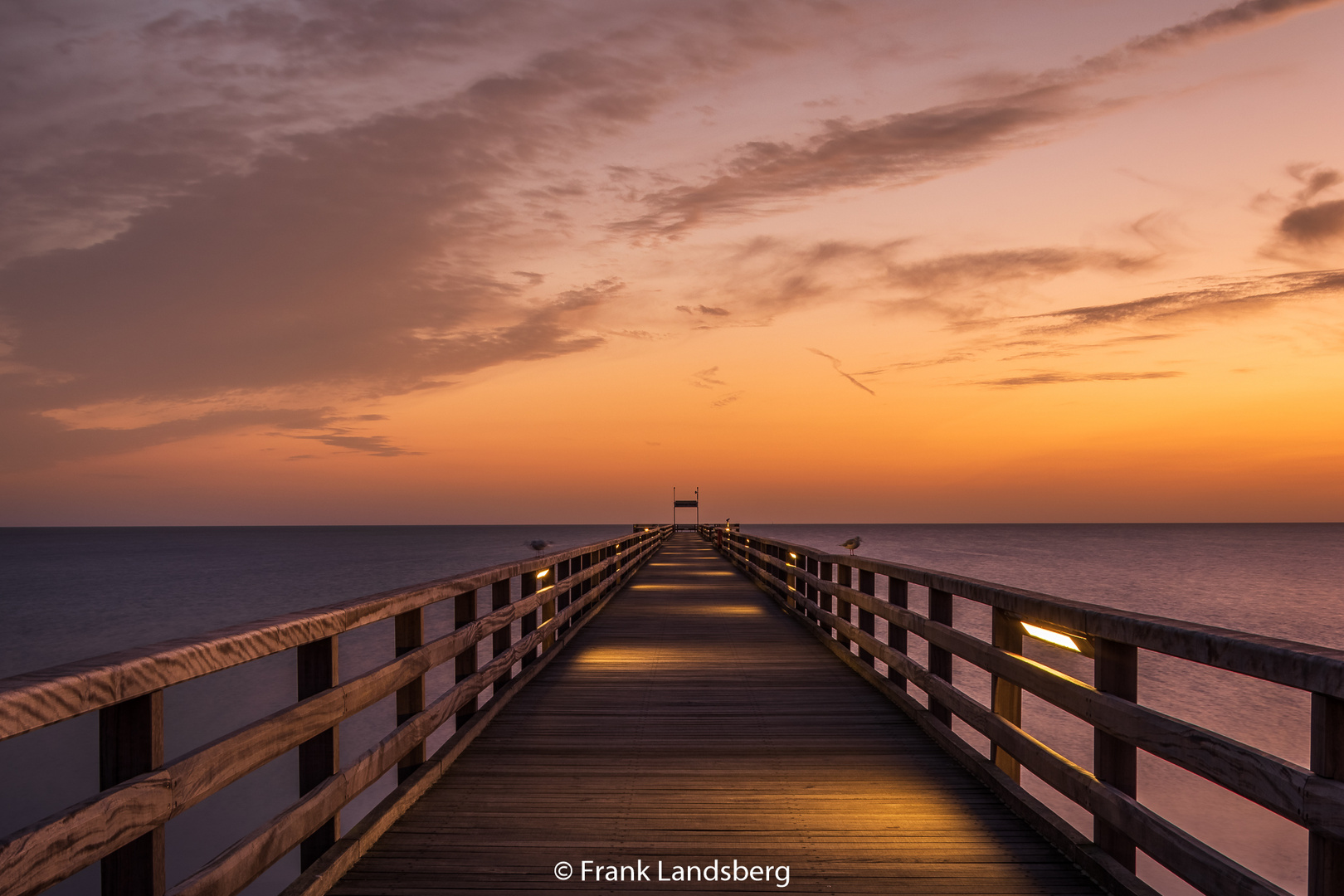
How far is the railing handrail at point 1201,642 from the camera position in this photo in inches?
93.2

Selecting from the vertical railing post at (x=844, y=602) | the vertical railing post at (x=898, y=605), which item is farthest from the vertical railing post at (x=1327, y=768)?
the vertical railing post at (x=844, y=602)

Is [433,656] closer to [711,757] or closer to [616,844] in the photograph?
[616,844]

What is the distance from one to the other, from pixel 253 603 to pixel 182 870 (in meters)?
45.1

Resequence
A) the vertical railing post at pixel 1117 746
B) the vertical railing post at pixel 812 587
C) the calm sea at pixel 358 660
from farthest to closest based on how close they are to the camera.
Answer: the calm sea at pixel 358 660, the vertical railing post at pixel 812 587, the vertical railing post at pixel 1117 746

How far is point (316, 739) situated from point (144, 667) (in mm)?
1308

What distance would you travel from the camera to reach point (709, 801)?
15.0 feet

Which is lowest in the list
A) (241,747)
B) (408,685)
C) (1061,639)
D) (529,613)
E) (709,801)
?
(709,801)

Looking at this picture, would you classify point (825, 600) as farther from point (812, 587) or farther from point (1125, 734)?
point (1125, 734)

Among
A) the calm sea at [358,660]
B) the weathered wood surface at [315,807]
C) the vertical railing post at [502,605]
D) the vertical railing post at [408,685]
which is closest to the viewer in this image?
the weathered wood surface at [315,807]

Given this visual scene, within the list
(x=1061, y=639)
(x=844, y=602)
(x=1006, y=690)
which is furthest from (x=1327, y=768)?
(x=844, y=602)

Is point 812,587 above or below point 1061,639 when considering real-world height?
below

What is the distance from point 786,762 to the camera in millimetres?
5297

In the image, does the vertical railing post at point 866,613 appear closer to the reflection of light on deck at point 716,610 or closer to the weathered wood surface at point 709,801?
the weathered wood surface at point 709,801

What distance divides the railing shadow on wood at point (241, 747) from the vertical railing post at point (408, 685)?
0.01 meters
